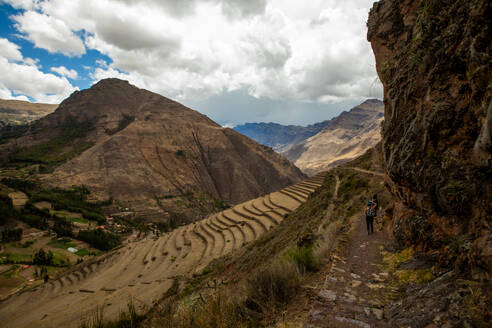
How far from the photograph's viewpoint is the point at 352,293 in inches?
165

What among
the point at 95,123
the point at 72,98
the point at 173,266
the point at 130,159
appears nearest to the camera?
the point at 173,266

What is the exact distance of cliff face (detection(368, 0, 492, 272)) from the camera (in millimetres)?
3246

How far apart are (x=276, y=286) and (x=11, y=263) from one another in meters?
70.9

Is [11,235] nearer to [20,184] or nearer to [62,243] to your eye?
[62,243]

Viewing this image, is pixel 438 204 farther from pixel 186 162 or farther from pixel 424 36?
pixel 186 162

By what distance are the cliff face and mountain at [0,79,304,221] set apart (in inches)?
2942

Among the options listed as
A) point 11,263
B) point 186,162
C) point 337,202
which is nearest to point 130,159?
point 186,162

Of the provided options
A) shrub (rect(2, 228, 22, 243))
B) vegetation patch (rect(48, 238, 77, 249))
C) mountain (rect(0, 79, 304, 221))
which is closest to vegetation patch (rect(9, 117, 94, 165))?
mountain (rect(0, 79, 304, 221))

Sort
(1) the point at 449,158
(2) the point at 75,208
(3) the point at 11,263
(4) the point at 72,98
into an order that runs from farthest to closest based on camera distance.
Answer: (4) the point at 72,98 < (2) the point at 75,208 < (3) the point at 11,263 < (1) the point at 449,158

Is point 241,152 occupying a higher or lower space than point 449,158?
higher

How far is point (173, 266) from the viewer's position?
79.5 feet

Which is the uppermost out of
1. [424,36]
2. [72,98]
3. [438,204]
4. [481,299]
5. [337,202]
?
[72,98]

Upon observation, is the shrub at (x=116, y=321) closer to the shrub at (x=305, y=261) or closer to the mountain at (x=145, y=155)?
the shrub at (x=305, y=261)

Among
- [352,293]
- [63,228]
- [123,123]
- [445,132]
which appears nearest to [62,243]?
[63,228]
